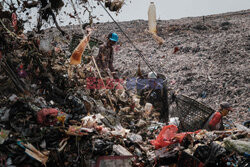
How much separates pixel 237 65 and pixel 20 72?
7.38 metres

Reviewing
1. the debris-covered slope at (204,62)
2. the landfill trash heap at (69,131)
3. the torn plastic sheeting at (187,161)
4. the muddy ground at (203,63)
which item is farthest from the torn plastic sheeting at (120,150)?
the debris-covered slope at (204,62)

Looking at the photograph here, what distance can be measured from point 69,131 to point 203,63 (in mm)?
7634

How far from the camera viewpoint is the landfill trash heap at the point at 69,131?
277 centimetres

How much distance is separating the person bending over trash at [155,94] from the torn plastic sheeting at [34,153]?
9.03ft

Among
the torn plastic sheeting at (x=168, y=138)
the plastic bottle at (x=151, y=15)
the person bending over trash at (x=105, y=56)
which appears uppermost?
the plastic bottle at (x=151, y=15)

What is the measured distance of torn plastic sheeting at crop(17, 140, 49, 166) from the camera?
2615 mm

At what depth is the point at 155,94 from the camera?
506 centimetres

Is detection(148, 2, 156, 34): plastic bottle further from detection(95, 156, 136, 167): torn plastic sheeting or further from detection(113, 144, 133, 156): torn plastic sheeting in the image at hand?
detection(95, 156, 136, 167): torn plastic sheeting

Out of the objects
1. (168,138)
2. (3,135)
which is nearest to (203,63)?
(168,138)

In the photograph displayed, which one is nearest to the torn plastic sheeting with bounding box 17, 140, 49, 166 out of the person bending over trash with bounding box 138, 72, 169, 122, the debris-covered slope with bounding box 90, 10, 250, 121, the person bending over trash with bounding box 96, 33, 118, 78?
the person bending over trash with bounding box 96, 33, 118, 78

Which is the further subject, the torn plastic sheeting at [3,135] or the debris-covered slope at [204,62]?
the debris-covered slope at [204,62]

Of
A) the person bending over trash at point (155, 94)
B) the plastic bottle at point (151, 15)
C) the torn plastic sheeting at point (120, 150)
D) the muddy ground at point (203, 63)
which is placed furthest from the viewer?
the muddy ground at point (203, 63)

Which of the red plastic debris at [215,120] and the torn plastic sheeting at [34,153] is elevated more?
the torn plastic sheeting at [34,153]

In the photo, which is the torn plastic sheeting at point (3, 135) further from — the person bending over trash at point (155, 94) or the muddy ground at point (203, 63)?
the person bending over trash at point (155, 94)
